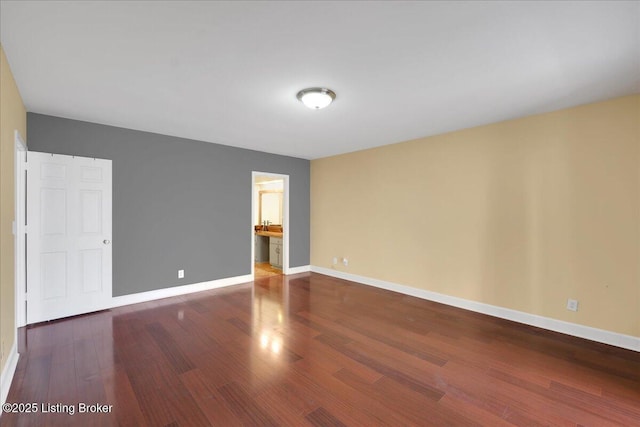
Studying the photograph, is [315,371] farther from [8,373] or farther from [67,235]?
[67,235]

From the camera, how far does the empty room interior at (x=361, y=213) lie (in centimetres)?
187

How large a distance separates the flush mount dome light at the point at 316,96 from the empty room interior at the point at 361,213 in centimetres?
2

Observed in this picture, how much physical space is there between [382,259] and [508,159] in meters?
2.45

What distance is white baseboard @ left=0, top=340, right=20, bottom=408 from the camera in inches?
76.5

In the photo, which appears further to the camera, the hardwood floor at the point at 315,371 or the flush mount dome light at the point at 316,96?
the flush mount dome light at the point at 316,96

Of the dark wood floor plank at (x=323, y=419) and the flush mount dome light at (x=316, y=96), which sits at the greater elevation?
the flush mount dome light at (x=316, y=96)

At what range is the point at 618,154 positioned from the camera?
285 centimetres

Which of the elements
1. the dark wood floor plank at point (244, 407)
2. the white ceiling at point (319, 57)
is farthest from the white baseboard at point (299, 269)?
the dark wood floor plank at point (244, 407)

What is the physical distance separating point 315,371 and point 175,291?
3.05 m

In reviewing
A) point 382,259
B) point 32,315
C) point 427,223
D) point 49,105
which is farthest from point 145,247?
point 427,223

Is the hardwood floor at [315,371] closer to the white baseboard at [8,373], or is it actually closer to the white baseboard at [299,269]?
the white baseboard at [8,373]

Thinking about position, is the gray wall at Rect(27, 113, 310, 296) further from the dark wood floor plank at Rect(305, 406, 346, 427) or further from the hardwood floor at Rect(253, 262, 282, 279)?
the dark wood floor plank at Rect(305, 406, 346, 427)

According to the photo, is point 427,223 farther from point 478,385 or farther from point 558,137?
point 478,385

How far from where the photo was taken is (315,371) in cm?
237
